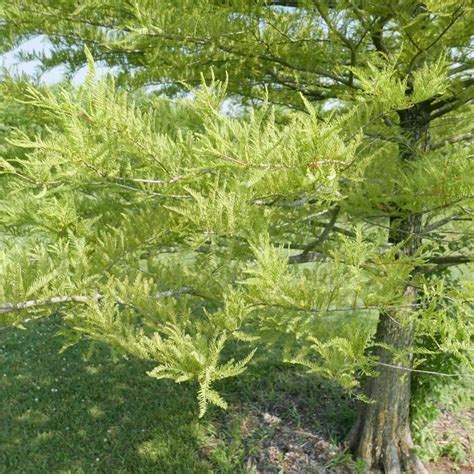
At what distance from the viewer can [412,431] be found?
422 centimetres

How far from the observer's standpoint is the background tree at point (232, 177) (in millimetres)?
1567

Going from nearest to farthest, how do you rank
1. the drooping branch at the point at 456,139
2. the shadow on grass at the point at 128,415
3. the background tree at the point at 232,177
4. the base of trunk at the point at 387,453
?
1. the background tree at the point at 232,177
2. the drooping branch at the point at 456,139
3. the base of trunk at the point at 387,453
4. the shadow on grass at the point at 128,415

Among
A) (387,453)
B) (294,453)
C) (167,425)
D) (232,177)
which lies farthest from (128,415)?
(232,177)

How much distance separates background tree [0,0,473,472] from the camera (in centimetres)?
157

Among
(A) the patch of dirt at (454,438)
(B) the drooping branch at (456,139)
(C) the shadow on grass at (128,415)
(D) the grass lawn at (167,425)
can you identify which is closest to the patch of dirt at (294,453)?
(D) the grass lawn at (167,425)

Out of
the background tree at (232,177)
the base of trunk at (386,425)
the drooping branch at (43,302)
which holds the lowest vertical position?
the base of trunk at (386,425)

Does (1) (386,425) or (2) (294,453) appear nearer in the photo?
(1) (386,425)

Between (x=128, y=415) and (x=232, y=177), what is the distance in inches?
159

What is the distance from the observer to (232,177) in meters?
1.82

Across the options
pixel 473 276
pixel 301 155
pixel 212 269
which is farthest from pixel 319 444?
pixel 473 276

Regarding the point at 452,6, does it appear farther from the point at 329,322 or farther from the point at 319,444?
the point at 319,444

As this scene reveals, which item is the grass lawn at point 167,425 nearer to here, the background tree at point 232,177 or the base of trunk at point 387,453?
the base of trunk at point 387,453

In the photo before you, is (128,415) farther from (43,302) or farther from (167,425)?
(43,302)

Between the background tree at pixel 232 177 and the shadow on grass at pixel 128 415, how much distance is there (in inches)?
83.5
